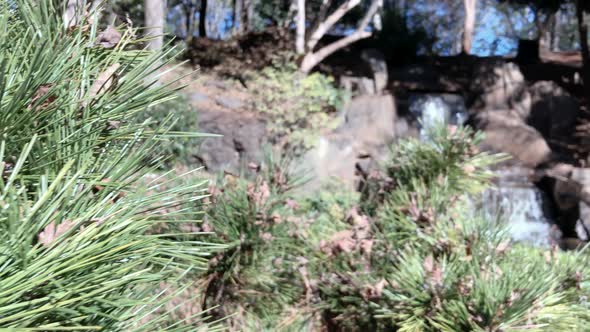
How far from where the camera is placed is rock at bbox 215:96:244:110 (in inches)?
512

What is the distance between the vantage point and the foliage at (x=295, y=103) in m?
12.7

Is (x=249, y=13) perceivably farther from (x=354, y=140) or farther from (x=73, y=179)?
(x=73, y=179)

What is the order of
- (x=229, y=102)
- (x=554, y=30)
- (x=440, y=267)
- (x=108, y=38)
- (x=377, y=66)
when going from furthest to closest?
(x=554, y=30), (x=377, y=66), (x=229, y=102), (x=440, y=267), (x=108, y=38)

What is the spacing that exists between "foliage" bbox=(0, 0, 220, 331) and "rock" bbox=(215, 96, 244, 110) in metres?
11.8

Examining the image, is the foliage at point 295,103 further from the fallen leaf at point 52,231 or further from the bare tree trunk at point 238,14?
the fallen leaf at point 52,231

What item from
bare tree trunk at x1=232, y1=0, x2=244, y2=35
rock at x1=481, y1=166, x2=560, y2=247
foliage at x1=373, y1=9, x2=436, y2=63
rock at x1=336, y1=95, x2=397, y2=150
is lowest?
rock at x1=481, y1=166, x2=560, y2=247

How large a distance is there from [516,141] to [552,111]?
3681 millimetres

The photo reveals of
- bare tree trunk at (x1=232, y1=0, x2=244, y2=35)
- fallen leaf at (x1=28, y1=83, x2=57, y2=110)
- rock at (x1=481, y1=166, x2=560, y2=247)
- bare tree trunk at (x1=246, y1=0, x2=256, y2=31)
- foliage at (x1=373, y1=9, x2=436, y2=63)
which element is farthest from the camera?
bare tree trunk at (x1=232, y1=0, x2=244, y2=35)

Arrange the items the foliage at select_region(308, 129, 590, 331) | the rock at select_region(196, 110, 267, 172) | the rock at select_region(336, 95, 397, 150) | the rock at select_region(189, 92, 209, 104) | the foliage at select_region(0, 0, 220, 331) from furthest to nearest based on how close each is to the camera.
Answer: the rock at select_region(336, 95, 397, 150), the rock at select_region(189, 92, 209, 104), the rock at select_region(196, 110, 267, 172), the foliage at select_region(308, 129, 590, 331), the foliage at select_region(0, 0, 220, 331)

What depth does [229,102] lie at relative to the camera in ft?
42.9

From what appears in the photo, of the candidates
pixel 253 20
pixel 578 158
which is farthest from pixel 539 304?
pixel 253 20

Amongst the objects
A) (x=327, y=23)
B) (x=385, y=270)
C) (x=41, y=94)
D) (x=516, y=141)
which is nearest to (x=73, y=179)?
(x=41, y=94)

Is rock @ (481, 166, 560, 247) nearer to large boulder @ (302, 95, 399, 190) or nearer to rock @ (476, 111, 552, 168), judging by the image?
rock @ (476, 111, 552, 168)

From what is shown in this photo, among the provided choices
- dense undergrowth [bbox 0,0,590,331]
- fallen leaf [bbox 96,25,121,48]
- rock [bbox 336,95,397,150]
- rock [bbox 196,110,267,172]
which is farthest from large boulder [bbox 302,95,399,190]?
fallen leaf [bbox 96,25,121,48]
